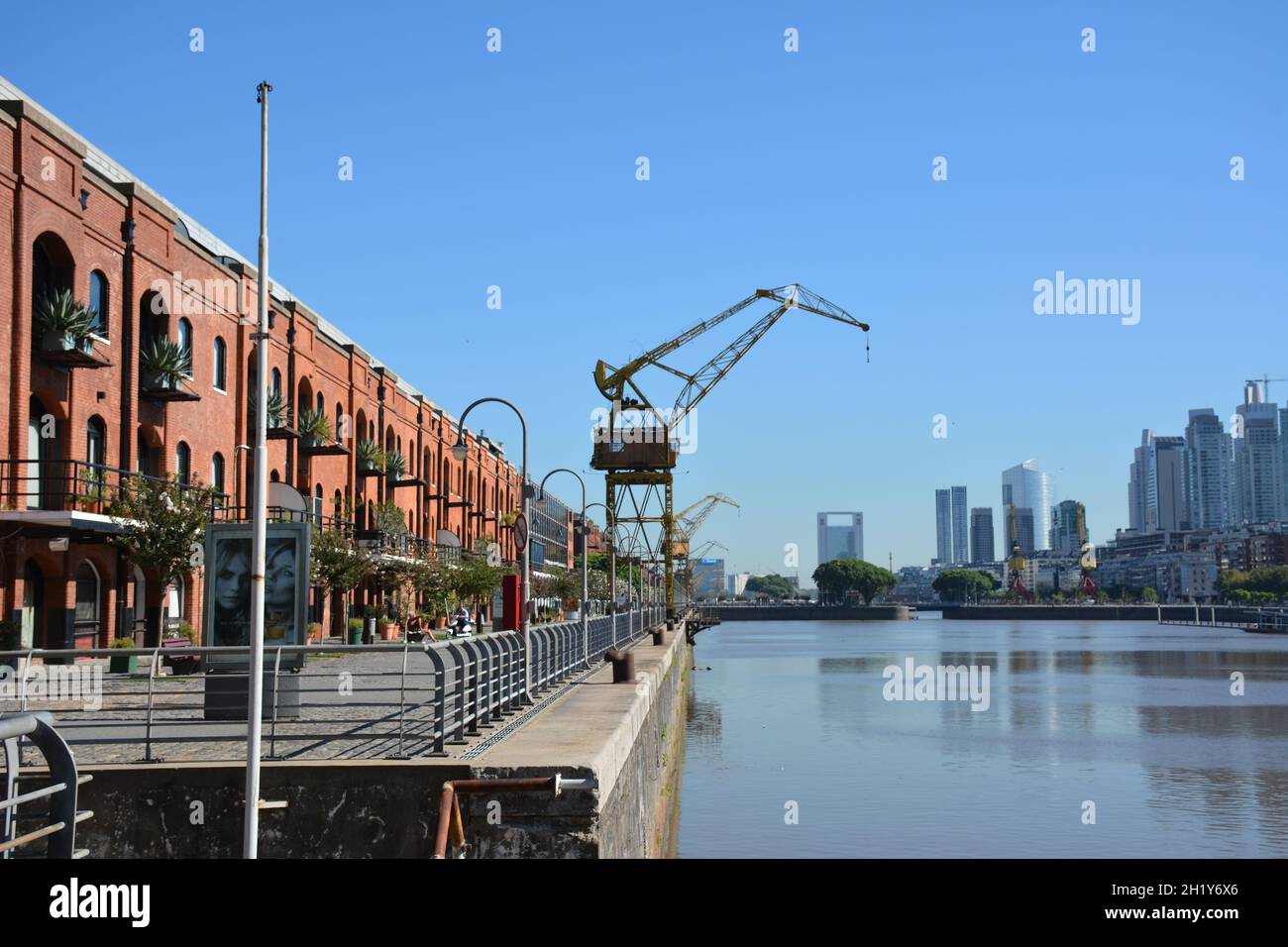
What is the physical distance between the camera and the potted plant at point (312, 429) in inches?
1842

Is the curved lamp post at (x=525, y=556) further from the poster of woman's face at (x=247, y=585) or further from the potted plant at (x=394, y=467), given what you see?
the potted plant at (x=394, y=467)

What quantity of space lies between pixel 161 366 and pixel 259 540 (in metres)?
23.3

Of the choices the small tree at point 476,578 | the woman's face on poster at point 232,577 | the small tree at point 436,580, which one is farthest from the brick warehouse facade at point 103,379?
the woman's face on poster at point 232,577

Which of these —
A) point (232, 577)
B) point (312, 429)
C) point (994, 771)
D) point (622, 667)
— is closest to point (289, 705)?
point (232, 577)

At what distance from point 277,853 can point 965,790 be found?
71.4ft

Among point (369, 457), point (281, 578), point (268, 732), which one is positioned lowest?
point (268, 732)

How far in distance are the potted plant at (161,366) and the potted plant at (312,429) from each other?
11161mm

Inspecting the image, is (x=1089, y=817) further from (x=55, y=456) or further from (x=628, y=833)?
(x=55, y=456)

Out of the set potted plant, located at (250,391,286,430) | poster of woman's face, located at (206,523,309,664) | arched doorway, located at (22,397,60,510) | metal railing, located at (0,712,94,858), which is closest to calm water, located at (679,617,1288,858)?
poster of woman's face, located at (206,523,309,664)

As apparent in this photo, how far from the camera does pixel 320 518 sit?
159 ft

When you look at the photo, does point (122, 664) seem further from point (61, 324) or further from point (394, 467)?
point (394, 467)

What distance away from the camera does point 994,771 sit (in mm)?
34094

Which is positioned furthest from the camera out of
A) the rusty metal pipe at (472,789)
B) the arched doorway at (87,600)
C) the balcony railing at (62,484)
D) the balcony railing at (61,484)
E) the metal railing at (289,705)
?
the arched doorway at (87,600)

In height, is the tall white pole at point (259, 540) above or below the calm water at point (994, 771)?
above
